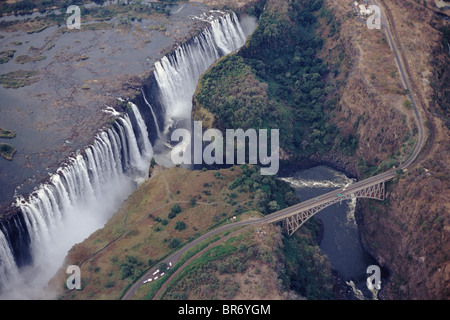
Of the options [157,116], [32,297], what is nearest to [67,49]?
[157,116]

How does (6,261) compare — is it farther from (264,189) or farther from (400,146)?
(400,146)

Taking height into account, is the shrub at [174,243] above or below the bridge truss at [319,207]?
below

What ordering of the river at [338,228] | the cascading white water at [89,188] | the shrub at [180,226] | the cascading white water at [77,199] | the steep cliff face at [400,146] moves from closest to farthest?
the cascading white water at [77,199] < the cascading white water at [89,188] < the steep cliff face at [400,146] < the shrub at [180,226] < the river at [338,228]

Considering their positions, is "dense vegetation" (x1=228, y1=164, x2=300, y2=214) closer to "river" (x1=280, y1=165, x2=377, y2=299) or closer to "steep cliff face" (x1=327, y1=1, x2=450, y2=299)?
"river" (x1=280, y1=165, x2=377, y2=299)

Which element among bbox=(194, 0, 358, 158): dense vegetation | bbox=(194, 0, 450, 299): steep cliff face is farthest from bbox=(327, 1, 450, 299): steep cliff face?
bbox=(194, 0, 358, 158): dense vegetation

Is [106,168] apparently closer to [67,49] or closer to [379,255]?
[67,49]

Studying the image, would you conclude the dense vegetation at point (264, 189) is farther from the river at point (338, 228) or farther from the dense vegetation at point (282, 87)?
the dense vegetation at point (282, 87)

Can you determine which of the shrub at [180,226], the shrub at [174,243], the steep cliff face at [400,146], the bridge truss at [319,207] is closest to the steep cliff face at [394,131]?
the steep cliff face at [400,146]

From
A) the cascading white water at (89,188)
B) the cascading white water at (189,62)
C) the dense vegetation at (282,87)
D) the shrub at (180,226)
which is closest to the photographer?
the cascading white water at (89,188)
